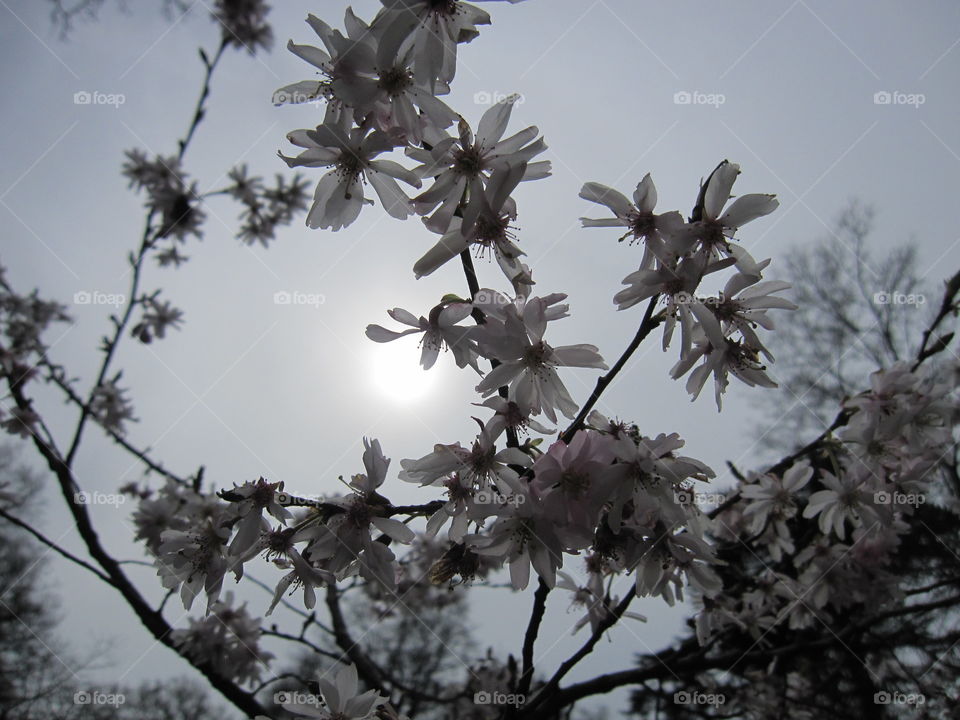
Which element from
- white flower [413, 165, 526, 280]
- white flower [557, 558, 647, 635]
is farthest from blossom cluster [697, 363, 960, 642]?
white flower [413, 165, 526, 280]

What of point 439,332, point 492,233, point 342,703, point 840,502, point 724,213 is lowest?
point 342,703

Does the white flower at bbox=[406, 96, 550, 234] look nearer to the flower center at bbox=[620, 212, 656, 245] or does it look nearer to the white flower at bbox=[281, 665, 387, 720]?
the flower center at bbox=[620, 212, 656, 245]

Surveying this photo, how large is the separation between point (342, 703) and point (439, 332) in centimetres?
133

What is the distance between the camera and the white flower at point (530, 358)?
140cm

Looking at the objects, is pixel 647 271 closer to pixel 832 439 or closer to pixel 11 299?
pixel 832 439

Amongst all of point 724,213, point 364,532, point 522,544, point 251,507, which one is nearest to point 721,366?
point 724,213

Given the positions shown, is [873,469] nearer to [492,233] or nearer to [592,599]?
[592,599]

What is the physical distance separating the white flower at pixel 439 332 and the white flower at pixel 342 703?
1123 mm

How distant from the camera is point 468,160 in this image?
1448 mm

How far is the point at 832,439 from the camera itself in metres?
2.47

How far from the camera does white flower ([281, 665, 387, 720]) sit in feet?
5.66

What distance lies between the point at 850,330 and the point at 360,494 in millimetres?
10968

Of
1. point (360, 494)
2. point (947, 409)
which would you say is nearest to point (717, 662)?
point (947, 409)

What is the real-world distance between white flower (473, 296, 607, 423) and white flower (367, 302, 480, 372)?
7 cm
